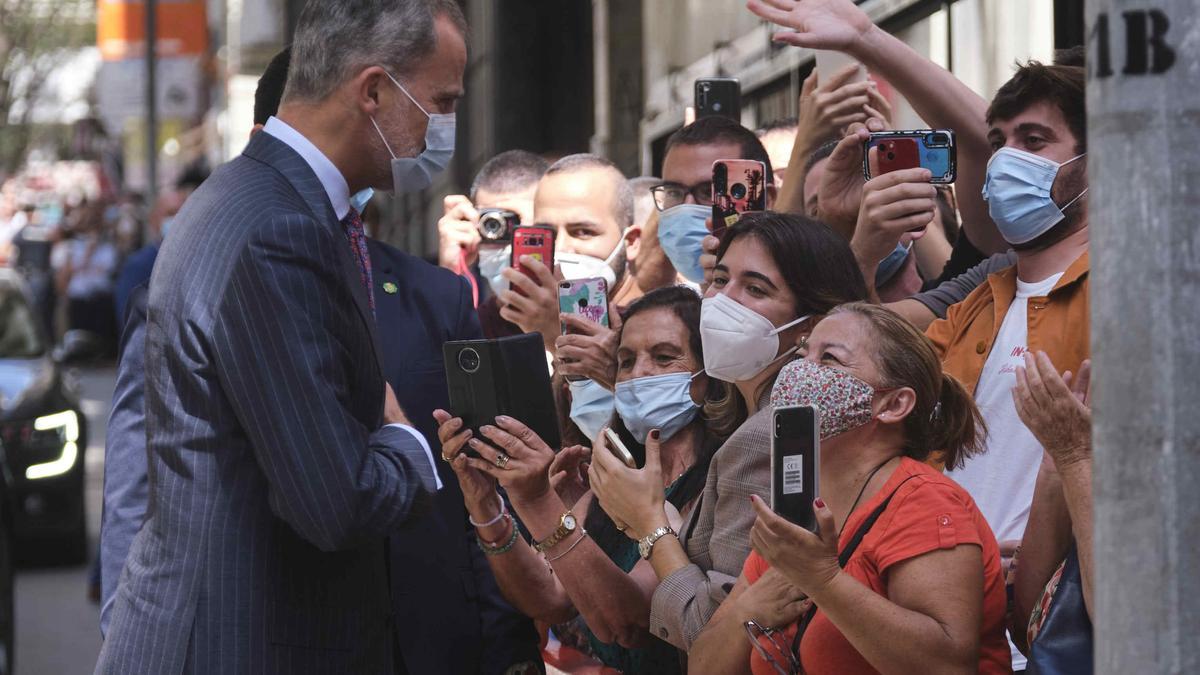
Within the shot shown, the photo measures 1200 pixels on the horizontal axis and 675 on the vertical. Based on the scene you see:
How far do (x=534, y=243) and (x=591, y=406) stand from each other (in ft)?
2.22

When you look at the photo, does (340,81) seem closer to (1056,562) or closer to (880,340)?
(880,340)

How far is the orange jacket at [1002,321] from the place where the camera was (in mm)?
4070

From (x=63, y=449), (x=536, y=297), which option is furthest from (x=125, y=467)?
(x=63, y=449)

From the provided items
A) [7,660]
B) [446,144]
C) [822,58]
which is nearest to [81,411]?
[7,660]

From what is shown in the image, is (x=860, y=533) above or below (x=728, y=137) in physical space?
below

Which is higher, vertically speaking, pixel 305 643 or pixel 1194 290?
pixel 1194 290

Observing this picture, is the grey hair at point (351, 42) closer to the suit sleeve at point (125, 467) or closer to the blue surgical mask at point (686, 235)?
the suit sleeve at point (125, 467)

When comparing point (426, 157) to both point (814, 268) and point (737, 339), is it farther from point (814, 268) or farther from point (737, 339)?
point (814, 268)

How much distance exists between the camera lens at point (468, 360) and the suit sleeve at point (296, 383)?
68cm

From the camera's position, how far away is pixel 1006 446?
13.6ft

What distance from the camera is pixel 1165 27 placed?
7.15 ft

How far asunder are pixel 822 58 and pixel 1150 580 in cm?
424

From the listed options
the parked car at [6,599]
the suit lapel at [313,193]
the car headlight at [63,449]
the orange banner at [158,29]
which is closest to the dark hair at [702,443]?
the suit lapel at [313,193]

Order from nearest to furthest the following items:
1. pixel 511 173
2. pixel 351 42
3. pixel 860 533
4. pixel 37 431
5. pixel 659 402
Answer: pixel 860 533 → pixel 351 42 → pixel 659 402 → pixel 511 173 → pixel 37 431
